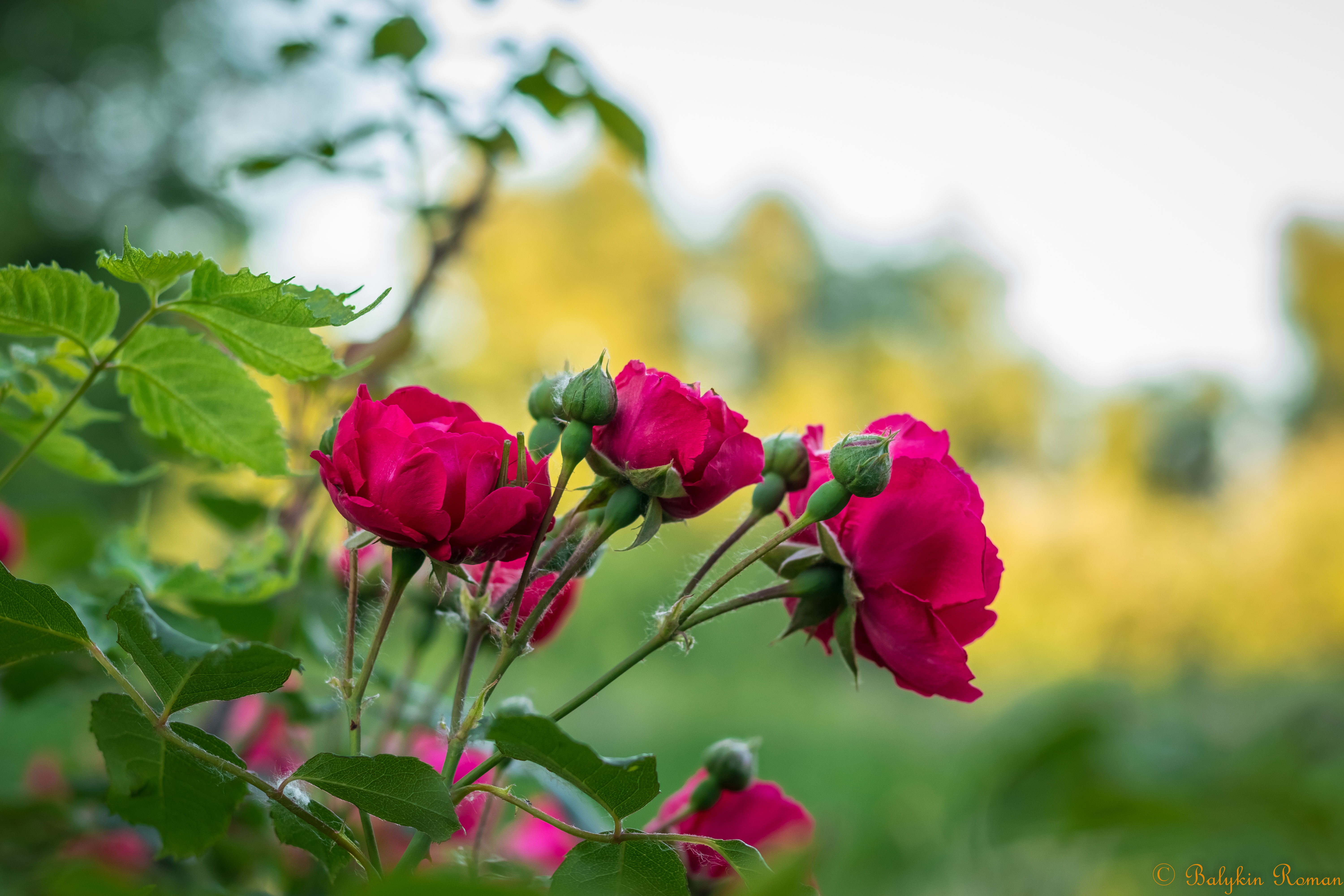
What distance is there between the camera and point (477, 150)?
1.55 feet

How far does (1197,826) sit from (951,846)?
1.02m

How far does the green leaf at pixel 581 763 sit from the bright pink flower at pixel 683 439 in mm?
61

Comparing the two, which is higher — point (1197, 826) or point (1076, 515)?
point (1076, 515)

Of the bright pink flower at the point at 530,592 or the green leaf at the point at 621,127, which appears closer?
the bright pink flower at the point at 530,592

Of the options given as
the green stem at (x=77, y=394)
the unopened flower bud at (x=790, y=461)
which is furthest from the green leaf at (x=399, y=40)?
the unopened flower bud at (x=790, y=461)

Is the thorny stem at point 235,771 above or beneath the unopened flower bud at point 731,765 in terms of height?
beneath

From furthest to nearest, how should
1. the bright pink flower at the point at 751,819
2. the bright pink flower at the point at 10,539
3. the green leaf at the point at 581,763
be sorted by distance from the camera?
1. the bright pink flower at the point at 10,539
2. the bright pink flower at the point at 751,819
3. the green leaf at the point at 581,763

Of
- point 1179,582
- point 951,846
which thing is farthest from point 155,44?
point 1179,582

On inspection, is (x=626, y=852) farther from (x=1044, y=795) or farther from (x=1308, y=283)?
(x=1308, y=283)

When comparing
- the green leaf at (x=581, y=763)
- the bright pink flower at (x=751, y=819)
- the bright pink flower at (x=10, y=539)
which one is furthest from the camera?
the bright pink flower at (x=10, y=539)

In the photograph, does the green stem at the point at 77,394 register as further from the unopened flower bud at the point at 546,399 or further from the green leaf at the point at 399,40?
the green leaf at the point at 399,40

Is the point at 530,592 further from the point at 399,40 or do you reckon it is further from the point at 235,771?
the point at 399,40

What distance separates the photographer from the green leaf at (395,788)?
195mm

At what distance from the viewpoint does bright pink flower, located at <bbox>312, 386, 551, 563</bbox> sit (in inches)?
8.0
